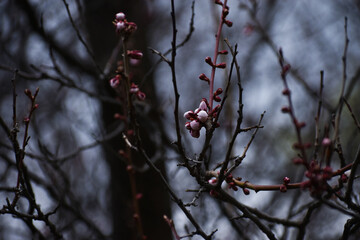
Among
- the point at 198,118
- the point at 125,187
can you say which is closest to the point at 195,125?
the point at 198,118

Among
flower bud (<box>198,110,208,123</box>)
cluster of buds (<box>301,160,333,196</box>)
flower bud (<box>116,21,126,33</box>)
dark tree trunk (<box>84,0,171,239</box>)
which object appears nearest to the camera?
cluster of buds (<box>301,160,333,196</box>)

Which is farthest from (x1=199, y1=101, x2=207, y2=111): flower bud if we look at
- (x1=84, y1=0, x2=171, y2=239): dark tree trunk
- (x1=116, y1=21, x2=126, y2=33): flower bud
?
(x1=84, y1=0, x2=171, y2=239): dark tree trunk

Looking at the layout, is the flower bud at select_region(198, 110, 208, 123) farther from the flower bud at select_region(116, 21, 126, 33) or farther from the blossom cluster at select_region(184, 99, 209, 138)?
the flower bud at select_region(116, 21, 126, 33)

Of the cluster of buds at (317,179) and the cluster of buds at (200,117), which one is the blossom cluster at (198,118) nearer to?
the cluster of buds at (200,117)

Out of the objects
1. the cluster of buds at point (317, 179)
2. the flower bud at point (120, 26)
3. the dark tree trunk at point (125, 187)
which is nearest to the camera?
the cluster of buds at point (317, 179)

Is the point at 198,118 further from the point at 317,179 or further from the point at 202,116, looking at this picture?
the point at 317,179

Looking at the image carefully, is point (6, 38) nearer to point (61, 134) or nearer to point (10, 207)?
point (61, 134)

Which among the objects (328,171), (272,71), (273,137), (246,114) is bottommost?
(328,171)

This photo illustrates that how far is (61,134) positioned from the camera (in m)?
6.45

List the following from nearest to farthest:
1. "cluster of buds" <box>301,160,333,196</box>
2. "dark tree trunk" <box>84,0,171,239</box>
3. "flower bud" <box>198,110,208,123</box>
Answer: "cluster of buds" <box>301,160,333,196</box>, "flower bud" <box>198,110,208,123</box>, "dark tree trunk" <box>84,0,171,239</box>

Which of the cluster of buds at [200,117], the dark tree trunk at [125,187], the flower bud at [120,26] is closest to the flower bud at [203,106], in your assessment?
the cluster of buds at [200,117]

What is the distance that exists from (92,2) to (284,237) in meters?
3.47

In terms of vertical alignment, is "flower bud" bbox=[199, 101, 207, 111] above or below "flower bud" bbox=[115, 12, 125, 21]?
below

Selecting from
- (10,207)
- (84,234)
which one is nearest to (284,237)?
(10,207)
